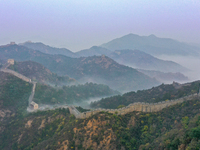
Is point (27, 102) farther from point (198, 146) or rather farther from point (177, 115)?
point (198, 146)

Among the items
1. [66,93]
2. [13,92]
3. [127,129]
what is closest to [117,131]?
[127,129]

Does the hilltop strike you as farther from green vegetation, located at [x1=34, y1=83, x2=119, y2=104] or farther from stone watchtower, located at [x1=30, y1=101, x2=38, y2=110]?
green vegetation, located at [x1=34, y1=83, x2=119, y2=104]

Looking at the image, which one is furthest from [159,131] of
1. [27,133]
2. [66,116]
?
[27,133]

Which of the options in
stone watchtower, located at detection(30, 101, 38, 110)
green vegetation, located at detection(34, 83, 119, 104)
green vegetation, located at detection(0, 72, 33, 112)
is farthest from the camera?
green vegetation, located at detection(34, 83, 119, 104)

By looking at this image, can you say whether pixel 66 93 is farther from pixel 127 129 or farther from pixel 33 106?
pixel 127 129

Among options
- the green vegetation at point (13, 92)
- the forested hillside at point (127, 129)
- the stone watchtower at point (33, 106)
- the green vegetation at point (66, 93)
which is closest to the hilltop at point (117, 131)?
the forested hillside at point (127, 129)

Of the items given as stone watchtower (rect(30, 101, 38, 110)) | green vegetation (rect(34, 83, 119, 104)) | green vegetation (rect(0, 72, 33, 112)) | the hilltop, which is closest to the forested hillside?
the hilltop

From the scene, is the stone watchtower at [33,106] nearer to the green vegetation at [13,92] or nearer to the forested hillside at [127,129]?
the green vegetation at [13,92]

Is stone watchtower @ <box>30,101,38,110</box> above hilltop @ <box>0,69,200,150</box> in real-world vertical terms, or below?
below
